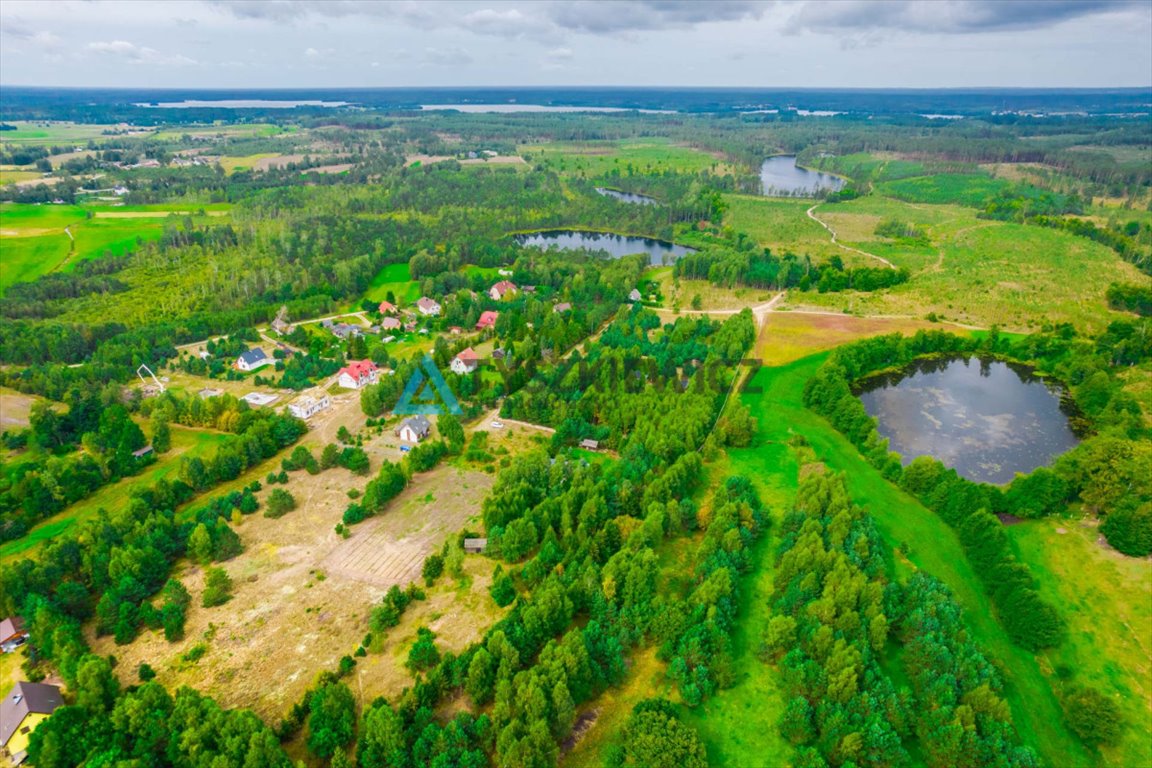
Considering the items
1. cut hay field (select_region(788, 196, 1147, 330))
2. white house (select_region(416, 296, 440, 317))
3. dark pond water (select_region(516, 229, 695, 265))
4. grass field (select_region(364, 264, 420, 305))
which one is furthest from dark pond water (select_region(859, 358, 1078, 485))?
grass field (select_region(364, 264, 420, 305))

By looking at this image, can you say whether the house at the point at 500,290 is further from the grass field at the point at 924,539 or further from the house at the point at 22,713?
the house at the point at 22,713

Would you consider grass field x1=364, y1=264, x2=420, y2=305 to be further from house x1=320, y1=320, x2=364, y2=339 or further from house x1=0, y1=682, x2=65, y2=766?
house x1=0, y1=682, x2=65, y2=766

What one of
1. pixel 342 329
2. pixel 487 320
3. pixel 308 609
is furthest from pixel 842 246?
pixel 308 609

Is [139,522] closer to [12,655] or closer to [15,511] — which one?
[12,655]

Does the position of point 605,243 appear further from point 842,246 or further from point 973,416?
point 973,416

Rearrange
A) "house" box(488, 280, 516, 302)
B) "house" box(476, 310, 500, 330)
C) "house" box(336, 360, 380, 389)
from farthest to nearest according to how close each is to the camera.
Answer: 1. "house" box(488, 280, 516, 302)
2. "house" box(476, 310, 500, 330)
3. "house" box(336, 360, 380, 389)
